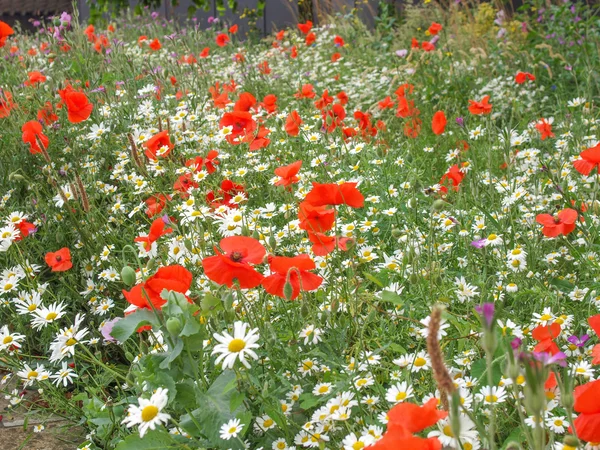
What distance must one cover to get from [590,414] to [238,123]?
2.10 meters

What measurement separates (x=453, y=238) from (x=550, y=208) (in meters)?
0.44

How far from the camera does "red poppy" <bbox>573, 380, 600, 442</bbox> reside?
3.34 ft

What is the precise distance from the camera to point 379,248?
2434mm

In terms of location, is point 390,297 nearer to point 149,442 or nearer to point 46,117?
point 149,442

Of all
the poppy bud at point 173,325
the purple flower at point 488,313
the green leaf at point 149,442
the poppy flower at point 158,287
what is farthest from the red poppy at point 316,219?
the purple flower at point 488,313

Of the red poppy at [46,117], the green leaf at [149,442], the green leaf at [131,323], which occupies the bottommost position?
the green leaf at [149,442]

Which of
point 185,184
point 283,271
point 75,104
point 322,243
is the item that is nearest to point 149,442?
point 283,271

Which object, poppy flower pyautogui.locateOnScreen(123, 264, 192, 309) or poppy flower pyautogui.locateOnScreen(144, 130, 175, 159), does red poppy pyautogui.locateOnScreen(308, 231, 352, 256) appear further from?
poppy flower pyautogui.locateOnScreen(144, 130, 175, 159)

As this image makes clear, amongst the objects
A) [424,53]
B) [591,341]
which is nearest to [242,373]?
[591,341]

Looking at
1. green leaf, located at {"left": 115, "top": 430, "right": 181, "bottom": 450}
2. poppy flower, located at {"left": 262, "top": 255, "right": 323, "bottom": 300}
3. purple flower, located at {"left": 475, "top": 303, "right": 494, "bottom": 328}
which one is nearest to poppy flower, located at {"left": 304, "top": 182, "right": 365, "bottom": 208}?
poppy flower, located at {"left": 262, "top": 255, "right": 323, "bottom": 300}

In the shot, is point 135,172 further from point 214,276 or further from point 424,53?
point 424,53

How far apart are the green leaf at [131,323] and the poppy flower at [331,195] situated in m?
0.53

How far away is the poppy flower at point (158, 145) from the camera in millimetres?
2697

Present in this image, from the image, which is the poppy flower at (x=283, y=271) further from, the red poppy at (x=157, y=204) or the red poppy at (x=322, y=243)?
Answer: the red poppy at (x=157, y=204)
